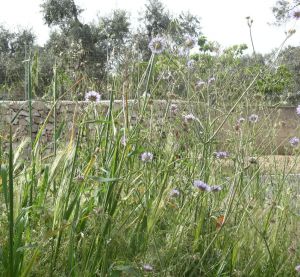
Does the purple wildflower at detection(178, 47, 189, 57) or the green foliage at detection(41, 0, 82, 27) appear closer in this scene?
the purple wildflower at detection(178, 47, 189, 57)

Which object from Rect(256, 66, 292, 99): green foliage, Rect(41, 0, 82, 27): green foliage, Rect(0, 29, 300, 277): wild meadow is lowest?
Rect(0, 29, 300, 277): wild meadow

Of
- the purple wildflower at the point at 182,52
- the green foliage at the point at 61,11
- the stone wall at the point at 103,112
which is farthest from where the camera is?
the green foliage at the point at 61,11

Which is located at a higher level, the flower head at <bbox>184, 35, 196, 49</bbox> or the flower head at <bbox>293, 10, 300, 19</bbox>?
the flower head at <bbox>293, 10, 300, 19</bbox>

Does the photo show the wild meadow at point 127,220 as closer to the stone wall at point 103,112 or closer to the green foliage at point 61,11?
the stone wall at point 103,112

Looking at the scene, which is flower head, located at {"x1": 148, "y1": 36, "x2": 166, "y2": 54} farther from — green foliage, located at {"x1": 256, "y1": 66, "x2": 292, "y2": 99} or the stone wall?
green foliage, located at {"x1": 256, "y1": 66, "x2": 292, "y2": 99}

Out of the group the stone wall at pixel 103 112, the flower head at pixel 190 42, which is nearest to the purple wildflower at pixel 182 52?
the flower head at pixel 190 42

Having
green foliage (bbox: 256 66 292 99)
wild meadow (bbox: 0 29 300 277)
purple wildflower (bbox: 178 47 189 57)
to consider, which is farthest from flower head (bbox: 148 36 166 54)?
purple wildflower (bbox: 178 47 189 57)

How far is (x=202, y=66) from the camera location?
4.24 m

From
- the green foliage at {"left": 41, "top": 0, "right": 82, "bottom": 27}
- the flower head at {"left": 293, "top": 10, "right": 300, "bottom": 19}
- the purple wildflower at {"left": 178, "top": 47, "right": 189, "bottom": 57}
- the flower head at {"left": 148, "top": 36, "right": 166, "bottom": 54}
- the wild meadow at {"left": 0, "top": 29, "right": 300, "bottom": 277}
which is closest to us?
the wild meadow at {"left": 0, "top": 29, "right": 300, "bottom": 277}

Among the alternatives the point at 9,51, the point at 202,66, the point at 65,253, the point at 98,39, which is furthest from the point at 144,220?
the point at 9,51

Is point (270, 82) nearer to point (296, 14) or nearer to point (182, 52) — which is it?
point (182, 52)

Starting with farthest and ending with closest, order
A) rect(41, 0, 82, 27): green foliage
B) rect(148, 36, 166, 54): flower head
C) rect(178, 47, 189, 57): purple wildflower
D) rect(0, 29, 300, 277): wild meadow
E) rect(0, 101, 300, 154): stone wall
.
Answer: rect(41, 0, 82, 27): green foliage → rect(178, 47, 189, 57): purple wildflower → rect(0, 101, 300, 154): stone wall → rect(148, 36, 166, 54): flower head → rect(0, 29, 300, 277): wild meadow

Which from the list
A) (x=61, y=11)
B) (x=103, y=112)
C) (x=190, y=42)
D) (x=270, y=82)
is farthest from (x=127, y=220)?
(x=61, y=11)

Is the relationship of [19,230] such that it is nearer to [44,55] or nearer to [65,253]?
[65,253]
